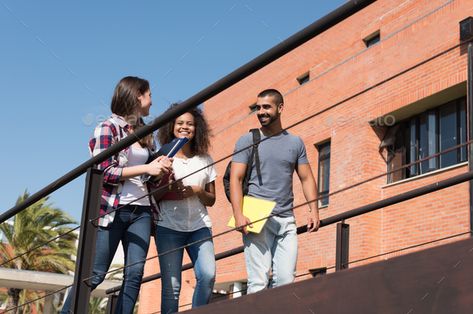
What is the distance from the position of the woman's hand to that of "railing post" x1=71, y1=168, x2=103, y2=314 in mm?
215

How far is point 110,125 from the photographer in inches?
132

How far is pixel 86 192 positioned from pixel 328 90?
1354cm

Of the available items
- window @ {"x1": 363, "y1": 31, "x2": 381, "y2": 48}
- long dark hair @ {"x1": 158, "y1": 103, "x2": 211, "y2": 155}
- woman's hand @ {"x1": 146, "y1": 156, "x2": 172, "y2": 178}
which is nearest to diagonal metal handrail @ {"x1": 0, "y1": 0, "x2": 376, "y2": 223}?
woman's hand @ {"x1": 146, "y1": 156, "x2": 172, "y2": 178}

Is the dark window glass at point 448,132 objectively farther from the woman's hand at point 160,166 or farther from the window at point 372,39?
the woman's hand at point 160,166

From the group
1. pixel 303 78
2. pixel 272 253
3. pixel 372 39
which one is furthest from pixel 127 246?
pixel 303 78

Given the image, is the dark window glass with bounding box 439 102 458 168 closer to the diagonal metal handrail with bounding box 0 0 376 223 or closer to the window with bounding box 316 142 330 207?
the window with bounding box 316 142 330 207

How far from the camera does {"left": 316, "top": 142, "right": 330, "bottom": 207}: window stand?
15523mm

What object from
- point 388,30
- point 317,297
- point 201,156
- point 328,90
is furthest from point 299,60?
point 317,297

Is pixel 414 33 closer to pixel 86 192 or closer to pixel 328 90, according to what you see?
pixel 328 90

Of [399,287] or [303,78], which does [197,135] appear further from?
[303,78]

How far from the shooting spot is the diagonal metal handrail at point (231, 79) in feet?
6.95

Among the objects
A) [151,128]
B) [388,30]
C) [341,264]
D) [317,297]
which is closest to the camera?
[317,297]

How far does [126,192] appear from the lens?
333cm

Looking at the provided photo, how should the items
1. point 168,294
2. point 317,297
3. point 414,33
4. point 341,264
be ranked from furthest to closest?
point 414,33 < point 341,264 < point 168,294 < point 317,297
